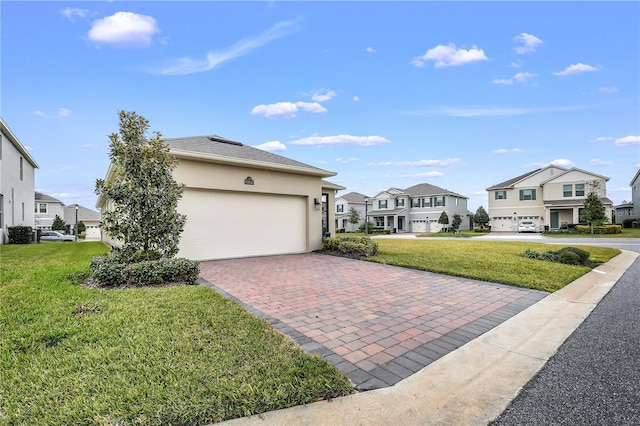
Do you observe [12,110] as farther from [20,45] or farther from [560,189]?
[560,189]

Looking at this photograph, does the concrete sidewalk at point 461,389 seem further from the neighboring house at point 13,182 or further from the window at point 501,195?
the window at point 501,195

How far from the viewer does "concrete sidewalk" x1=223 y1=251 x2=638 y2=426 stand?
6.91 feet

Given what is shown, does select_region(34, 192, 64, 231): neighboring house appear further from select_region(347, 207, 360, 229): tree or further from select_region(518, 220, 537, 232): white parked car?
select_region(518, 220, 537, 232): white parked car

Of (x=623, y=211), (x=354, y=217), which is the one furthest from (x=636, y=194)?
(x=354, y=217)

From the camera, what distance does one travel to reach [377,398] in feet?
7.72

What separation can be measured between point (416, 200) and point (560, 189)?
14912 millimetres

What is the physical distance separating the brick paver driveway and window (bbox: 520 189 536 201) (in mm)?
32933

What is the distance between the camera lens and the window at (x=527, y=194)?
109 feet

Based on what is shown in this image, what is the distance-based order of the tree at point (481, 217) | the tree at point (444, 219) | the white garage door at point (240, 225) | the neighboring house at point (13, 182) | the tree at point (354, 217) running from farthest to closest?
the tree at point (354, 217) < the tree at point (444, 219) < the tree at point (481, 217) < the neighboring house at point (13, 182) < the white garage door at point (240, 225)

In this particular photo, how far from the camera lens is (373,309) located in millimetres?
4633

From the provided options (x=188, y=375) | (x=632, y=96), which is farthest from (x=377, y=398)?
(x=632, y=96)

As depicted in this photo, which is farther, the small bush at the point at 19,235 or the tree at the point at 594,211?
the tree at the point at 594,211

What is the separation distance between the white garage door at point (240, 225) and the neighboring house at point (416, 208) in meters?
29.7

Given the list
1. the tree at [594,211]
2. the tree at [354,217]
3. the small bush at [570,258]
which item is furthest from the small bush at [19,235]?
the tree at [594,211]
